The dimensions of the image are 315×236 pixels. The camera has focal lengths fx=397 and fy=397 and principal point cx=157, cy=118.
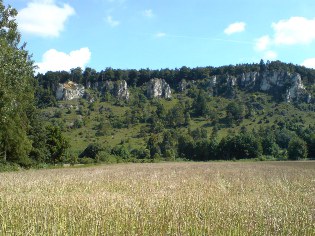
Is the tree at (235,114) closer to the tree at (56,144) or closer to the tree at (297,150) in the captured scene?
the tree at (297,150)

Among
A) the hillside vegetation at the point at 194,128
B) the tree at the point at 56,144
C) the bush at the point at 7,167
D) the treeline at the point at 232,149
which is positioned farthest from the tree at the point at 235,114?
the bush at the point at 7,167

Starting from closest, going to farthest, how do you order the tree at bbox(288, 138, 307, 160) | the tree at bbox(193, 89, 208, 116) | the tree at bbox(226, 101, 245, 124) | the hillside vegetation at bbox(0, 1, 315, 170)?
the hillside vegetation at bbox(0, 1, 315, 170) < the tree at bbox(288, 138, 307, 160) < the tree at bbox(226, 101, 245, 124) < the tree at bbox(193, 89, 208, 116)

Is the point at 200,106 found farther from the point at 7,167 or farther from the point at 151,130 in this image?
the point at 7,167

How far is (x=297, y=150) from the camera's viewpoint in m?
99.8

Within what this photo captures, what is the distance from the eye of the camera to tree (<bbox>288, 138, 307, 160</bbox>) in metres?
99.2

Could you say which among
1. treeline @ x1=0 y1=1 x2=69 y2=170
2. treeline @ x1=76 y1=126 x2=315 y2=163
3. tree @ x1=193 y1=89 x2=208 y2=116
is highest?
tree @ x1=193 y1=89 x2=208 y2=116

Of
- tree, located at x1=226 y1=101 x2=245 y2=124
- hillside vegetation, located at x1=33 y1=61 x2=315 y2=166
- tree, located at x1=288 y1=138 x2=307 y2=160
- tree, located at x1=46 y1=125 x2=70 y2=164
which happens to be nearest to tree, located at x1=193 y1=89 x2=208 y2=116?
hillside vegetation, located at x1=33 y1=61 x2=315 y2=166

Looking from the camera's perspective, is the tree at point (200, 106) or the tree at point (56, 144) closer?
the tree at point (56, 144)

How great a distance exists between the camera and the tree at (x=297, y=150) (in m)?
99.2

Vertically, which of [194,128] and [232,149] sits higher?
[194,128]

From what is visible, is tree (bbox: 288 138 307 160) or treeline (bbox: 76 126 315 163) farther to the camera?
treeline (bbox: 76 126 315 163)

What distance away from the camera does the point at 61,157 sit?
68125mm

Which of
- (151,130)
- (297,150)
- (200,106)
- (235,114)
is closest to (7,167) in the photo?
(297,150)

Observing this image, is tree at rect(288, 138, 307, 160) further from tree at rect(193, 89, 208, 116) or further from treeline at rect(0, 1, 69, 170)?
tree at rect(193, 89, 208, 116)
